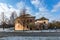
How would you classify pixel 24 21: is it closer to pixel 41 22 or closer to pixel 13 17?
pixel 13 17

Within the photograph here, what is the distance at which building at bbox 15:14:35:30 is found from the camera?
2.98 m

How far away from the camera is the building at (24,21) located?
2984 millimetres

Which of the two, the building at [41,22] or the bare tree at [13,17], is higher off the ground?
the bare tree at [13,17]

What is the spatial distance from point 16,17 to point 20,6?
23 centimetres

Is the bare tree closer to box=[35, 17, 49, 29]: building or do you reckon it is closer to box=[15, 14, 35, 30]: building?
box=[15, 14, 35, 30]: building

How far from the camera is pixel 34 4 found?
302cm

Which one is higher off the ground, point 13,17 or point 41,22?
point 13,17

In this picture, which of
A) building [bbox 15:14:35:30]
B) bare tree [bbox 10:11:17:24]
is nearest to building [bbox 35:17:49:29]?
building [bbox 15:14:35:30]

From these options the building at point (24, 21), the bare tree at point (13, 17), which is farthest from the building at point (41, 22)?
the bare tree at point (13, 17)

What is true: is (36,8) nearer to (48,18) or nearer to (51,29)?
(48,18)

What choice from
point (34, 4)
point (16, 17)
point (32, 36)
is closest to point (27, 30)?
point (32, 36)

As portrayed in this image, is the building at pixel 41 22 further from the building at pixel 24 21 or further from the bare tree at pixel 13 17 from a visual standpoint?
the bare tree at pixel 13 17

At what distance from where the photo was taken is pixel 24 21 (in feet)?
9.87

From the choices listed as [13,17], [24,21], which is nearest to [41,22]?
[24,21]
